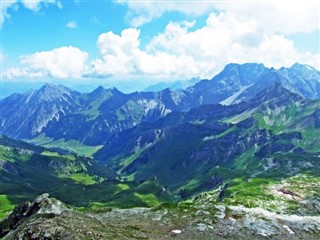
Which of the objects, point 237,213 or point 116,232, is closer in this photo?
point 116,232

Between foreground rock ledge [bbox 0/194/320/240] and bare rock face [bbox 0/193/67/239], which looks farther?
bare rock face [bbox 0/193/67/239]

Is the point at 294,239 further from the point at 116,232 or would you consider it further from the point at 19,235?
the point at 19,235

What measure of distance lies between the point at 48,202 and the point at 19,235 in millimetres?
20772

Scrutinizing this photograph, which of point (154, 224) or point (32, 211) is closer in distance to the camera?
point (154, 224)

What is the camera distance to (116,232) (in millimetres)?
87812

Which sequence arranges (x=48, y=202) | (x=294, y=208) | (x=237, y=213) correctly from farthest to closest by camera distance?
(x=294, y=208), (x=237, y=213), (x=48, y=202)

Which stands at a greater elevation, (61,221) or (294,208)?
(61,221)

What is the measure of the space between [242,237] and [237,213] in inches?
676

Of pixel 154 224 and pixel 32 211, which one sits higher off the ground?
pixel 32 211

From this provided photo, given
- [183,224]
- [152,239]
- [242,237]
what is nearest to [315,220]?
[242,237]

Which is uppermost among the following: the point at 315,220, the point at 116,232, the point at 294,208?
the point at 116,232

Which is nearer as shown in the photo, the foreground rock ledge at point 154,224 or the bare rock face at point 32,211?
the foreground rock ledge at point 154,224

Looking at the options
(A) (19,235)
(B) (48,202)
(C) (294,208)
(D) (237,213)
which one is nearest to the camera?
Result: (A) (19,235)

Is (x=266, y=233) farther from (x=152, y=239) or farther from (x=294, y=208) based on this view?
(x=294, y=208)
